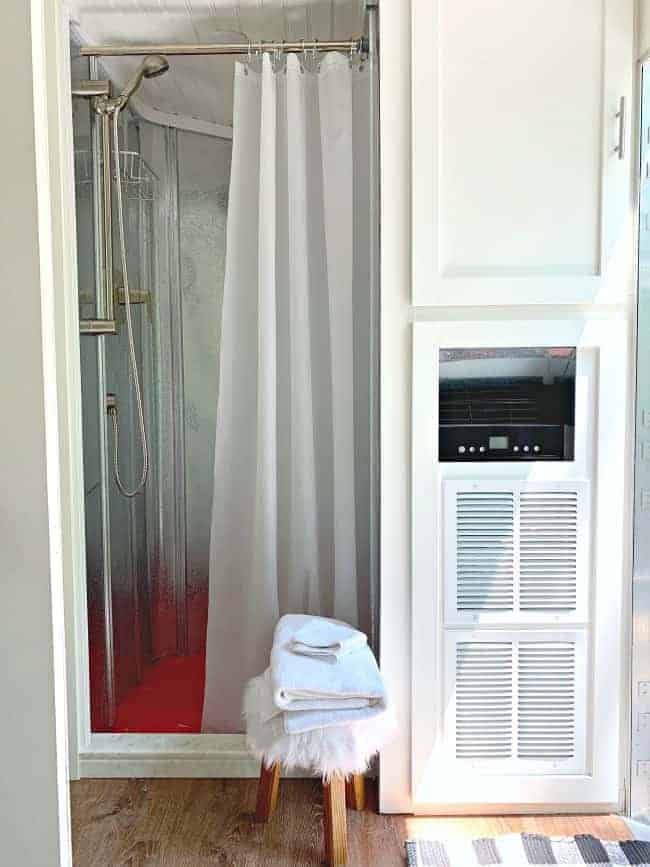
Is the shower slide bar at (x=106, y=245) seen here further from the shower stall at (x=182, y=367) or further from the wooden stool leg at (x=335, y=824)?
the wooden stool leg at (x=335, y=824)

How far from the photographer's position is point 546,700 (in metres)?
2.32

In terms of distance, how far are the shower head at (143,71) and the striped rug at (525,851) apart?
213cm

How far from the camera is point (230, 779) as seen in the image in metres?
2.55

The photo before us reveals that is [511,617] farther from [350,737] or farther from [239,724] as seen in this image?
[239,724]

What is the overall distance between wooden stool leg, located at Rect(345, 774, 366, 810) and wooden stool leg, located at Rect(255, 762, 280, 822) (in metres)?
0.20

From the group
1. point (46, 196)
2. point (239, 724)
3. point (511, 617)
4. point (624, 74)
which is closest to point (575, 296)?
point (624, 74)

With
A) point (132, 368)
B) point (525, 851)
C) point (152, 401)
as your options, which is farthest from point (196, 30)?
point (525, 851)

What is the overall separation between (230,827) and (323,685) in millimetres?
532

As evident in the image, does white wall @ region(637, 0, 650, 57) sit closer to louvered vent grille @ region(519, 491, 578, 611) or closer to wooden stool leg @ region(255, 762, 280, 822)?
louvered vent grille @ region(519, 491, 578, 611)

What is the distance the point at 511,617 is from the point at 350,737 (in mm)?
520

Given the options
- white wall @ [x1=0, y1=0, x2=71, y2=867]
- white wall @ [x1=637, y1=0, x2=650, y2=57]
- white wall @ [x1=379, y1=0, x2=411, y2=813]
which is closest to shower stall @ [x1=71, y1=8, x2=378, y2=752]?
white wall @ [x1=379, y1=0, x2=411, y2=813]

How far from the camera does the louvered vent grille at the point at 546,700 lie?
231 cm

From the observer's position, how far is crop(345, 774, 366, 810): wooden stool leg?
7.80 ft

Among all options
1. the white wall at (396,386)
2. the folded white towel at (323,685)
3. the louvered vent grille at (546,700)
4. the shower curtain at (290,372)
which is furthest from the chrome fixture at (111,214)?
the louvered vent grille at (546,700)
